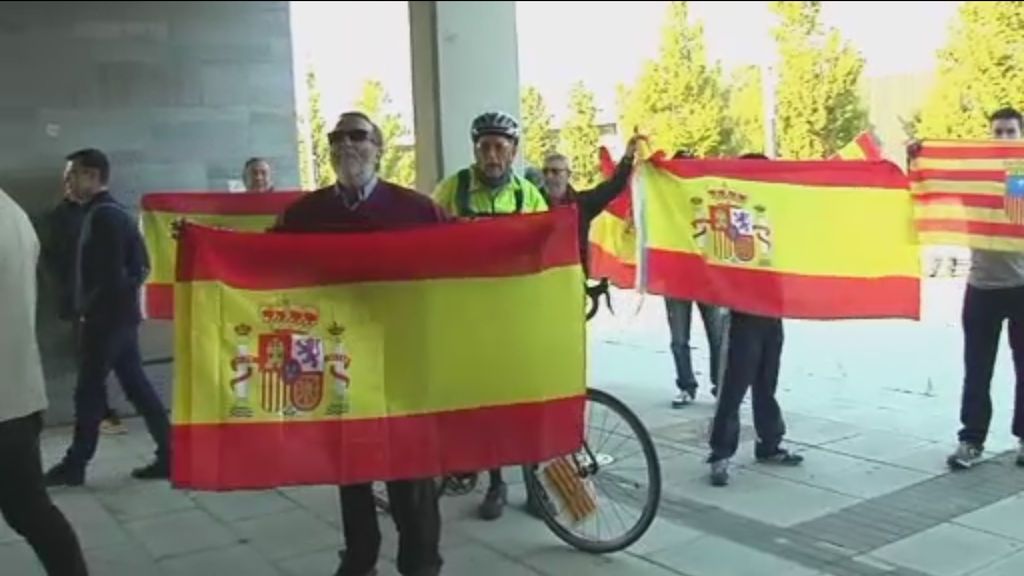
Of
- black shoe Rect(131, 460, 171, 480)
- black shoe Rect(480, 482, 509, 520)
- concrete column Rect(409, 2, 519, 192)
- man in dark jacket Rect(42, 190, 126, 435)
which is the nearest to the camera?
black shoe Rect(480, 482, 509, 520)

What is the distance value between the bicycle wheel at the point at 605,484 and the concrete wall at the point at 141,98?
450cm

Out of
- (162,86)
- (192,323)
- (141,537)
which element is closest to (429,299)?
(192,323)

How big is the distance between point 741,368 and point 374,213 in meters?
2.53

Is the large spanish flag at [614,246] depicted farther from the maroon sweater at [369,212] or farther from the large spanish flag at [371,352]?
the maroon sweater at [369,212]

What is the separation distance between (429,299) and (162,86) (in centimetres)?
527

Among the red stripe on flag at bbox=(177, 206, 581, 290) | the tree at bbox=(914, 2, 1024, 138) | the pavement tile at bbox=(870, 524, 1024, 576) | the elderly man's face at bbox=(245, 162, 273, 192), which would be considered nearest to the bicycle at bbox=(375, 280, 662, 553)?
the red stripe on flag at bbox=(177, 206, 581, 290)

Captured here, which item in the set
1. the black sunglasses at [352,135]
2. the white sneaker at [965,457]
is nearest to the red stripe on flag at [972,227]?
the white sneaker at [965,457]

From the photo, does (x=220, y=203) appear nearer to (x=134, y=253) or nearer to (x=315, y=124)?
(x=134, y=253)

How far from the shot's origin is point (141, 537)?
5.35m

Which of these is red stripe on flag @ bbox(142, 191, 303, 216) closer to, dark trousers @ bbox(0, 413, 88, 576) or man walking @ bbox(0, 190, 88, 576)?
man walking @ bbox(0, 190, 88, 576)

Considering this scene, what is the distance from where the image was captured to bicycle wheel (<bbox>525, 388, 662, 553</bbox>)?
4.73 m

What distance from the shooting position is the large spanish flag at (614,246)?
280 inches

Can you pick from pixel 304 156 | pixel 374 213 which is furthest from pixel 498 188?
pixel 304 156

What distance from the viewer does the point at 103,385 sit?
6.29m
